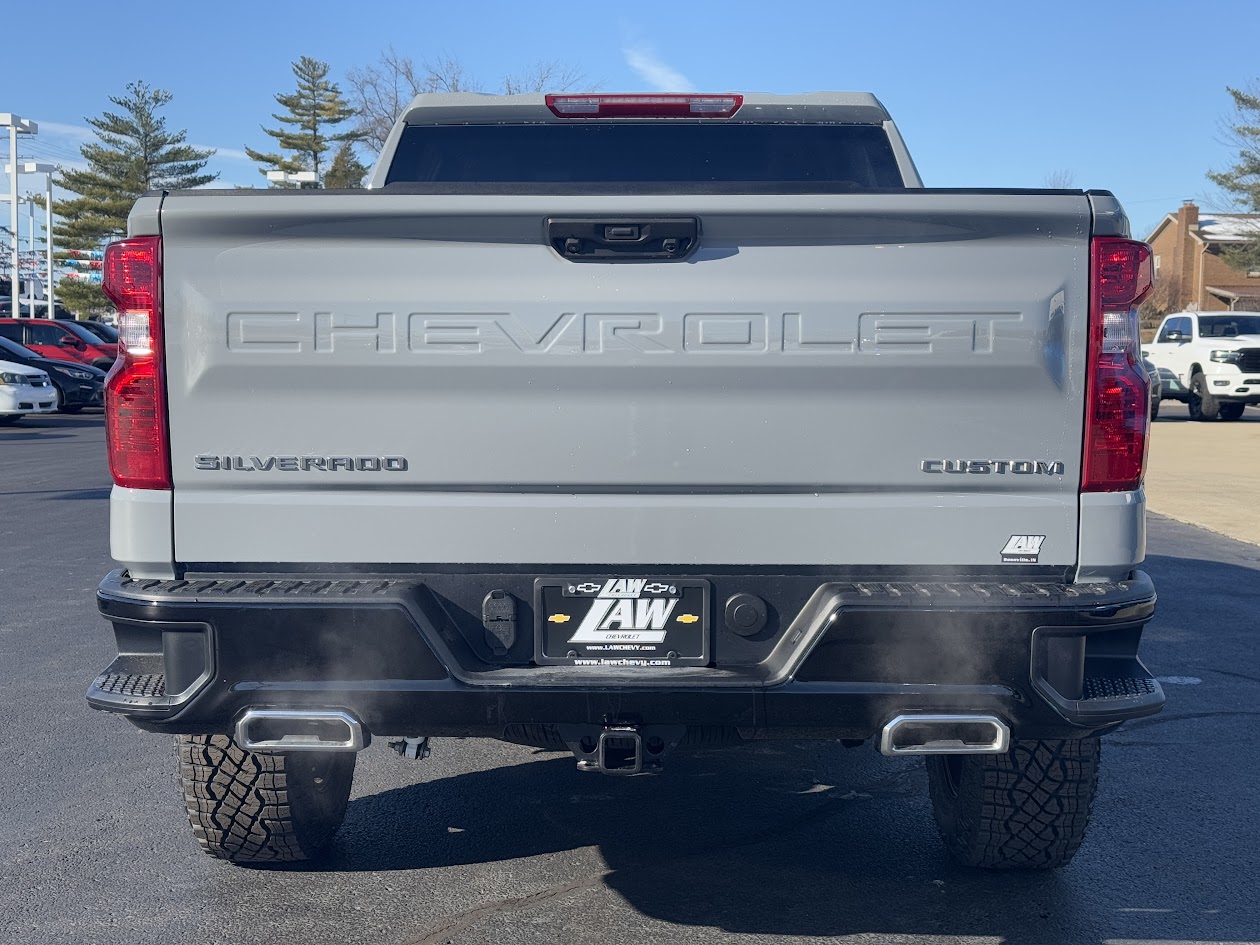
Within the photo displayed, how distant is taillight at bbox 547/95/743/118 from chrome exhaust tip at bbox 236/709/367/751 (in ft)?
7.09

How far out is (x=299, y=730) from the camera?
3250mm

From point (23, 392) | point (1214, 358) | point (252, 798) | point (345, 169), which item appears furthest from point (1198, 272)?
point (252, 798)

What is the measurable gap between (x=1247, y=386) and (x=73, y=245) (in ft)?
195

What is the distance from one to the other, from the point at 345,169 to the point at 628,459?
6738 centimetres

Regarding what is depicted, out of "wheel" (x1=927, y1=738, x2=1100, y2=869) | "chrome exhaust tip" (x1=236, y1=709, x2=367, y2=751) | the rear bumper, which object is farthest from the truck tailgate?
"wheel" (x1=927, y1=738, x2=1100, y2=869)

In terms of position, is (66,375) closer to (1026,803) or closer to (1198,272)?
(1026,803)

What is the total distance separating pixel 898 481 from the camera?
10.6 ft

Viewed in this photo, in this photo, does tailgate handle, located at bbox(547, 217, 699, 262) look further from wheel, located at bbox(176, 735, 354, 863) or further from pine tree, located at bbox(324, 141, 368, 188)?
pine tree, located at bbox(324, 141, 368, 188)

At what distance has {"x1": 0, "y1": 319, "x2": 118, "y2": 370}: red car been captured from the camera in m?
29.9

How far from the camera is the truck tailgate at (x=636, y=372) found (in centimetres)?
320

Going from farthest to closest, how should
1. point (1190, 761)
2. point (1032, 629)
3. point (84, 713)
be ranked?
point (84, 713) → point (1190, 761) → point (1032, 629)

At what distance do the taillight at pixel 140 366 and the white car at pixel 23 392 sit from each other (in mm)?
21872

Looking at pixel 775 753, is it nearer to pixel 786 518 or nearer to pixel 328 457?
pixel 786 518

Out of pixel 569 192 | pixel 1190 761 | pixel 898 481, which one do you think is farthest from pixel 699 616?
pixel 1190 761
